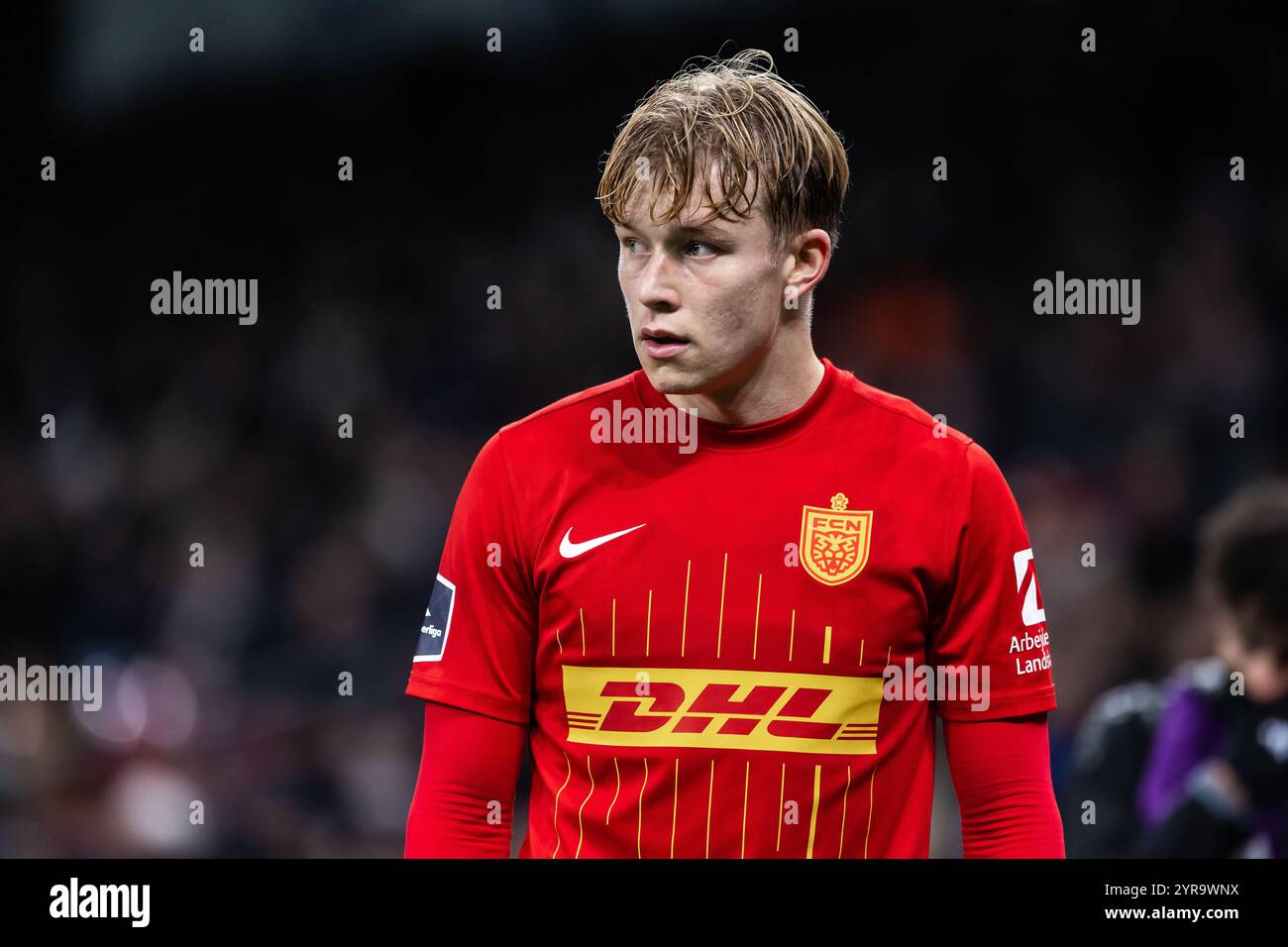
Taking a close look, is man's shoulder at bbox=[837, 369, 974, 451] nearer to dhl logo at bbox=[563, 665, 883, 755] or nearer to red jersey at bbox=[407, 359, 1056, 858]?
red jersey at bbox=[407, 359, 1056, 858]

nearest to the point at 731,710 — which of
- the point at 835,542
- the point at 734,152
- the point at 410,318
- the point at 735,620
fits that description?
the point at 735,620

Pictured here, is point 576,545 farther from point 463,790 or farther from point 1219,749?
point 1219,749

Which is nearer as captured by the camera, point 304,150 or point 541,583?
point 541,583

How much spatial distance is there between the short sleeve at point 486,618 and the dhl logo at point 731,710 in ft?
0.48

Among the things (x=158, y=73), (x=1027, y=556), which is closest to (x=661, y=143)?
(x=1027, y=556)

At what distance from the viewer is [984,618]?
2.48 meters

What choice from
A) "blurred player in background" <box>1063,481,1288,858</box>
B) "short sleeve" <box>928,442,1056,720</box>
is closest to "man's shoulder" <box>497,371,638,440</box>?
"short sleeve" <box>928,442,1056,720</box>

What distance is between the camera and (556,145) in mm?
6168

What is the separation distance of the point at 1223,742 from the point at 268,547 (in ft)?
11.7

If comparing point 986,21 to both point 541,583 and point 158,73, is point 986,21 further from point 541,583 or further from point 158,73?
point 541,583

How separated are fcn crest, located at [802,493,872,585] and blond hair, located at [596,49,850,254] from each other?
17.9 inches

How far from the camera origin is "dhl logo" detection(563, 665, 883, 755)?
242 centimetres

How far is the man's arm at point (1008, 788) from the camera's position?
2.49 metres

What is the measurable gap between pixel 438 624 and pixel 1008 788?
1.00 metres
